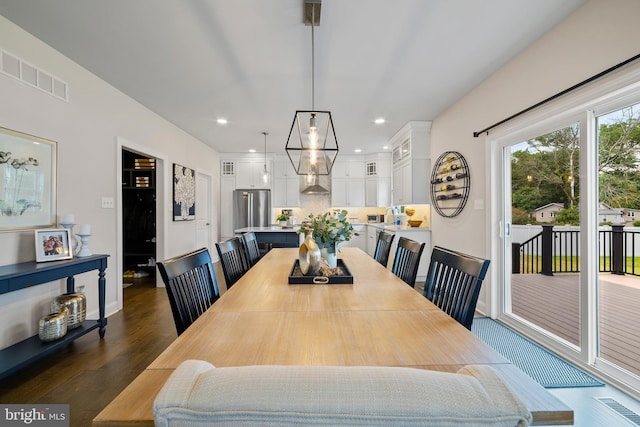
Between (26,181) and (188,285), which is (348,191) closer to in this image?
(26,181)

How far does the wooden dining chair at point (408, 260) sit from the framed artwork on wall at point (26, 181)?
3.03 meters

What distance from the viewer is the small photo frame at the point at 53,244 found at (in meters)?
2.29

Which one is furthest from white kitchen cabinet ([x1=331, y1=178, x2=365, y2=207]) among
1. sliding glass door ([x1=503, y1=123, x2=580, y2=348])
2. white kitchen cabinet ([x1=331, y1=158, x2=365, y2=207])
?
sliding glass door ([x1=503, y1=123, x2=580, y2=348])

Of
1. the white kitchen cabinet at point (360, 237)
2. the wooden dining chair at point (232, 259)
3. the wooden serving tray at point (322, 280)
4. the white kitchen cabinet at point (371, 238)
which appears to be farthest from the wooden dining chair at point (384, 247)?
the white kitchen cabinet at point (360, 237)

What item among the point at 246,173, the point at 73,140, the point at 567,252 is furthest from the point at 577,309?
the point at 246,173

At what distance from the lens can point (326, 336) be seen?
967 mm

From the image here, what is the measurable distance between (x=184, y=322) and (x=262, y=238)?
367cm

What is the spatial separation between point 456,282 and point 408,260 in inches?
24.8

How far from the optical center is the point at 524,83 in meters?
2.56

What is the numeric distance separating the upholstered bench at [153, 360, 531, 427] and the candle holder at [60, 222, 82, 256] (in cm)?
295

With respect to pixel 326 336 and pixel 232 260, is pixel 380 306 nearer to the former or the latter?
pixel 326 336

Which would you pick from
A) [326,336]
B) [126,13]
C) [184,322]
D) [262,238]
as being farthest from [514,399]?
[262,238]

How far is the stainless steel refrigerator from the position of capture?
6590mm

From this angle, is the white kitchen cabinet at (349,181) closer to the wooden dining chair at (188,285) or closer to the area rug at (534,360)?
the area rug at (534,360)
